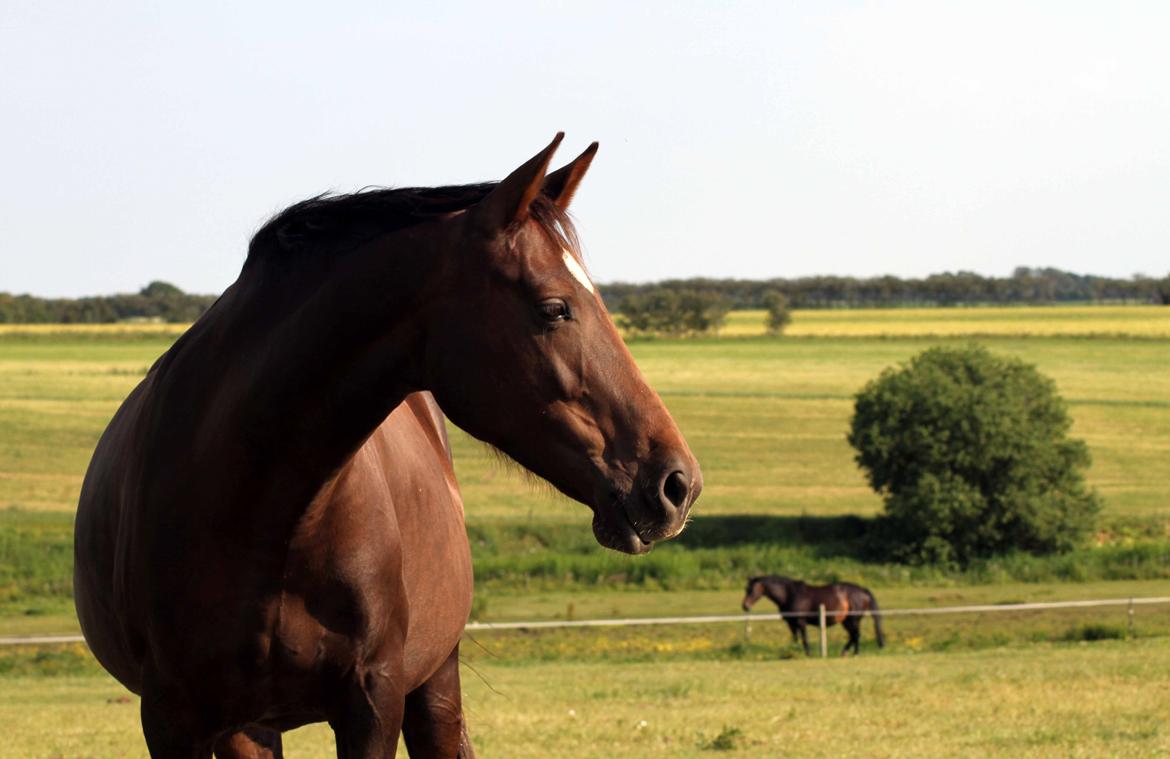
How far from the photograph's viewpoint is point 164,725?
3.58 m

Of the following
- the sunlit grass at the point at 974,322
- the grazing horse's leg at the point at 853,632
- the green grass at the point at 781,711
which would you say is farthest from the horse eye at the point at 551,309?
the sunlit grass at the point at 974,322

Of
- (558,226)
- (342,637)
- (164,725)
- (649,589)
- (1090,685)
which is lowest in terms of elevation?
(649,589)

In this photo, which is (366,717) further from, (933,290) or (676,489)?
(933,290)

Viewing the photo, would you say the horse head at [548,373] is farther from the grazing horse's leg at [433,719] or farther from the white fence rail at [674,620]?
the white fence rail at [674,620]

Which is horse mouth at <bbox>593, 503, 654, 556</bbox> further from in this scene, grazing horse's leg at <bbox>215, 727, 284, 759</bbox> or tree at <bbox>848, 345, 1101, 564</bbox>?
tree at <bbox>848, 345, 1101, 564</bbox>

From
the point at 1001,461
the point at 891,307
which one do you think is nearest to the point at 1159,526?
the point at 1001,461

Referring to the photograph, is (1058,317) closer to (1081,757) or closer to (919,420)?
(919,420)

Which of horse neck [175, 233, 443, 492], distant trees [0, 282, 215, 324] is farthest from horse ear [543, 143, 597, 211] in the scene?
distant trees [0, 282, 215, 324]

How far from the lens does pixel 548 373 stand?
302 centimetres

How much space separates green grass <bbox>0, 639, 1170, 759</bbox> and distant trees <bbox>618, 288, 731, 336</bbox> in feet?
237

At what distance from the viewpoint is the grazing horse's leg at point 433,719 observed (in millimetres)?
4629

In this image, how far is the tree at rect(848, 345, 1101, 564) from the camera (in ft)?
118

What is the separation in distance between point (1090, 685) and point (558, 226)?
37.8ft

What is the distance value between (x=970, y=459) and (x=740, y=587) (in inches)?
390
